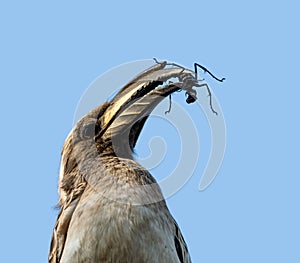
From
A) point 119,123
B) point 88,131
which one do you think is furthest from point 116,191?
point 88,131

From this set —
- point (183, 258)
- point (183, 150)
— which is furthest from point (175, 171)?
point (183, 258)

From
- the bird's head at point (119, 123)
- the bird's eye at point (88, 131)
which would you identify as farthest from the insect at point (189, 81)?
the bird's eye at point (88, 131)

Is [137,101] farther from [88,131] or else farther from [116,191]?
[116,191]

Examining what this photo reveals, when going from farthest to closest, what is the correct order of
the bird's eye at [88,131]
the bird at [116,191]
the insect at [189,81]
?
the bird's eye at [88,131], the insect at [189,81], the bird at [116,191]

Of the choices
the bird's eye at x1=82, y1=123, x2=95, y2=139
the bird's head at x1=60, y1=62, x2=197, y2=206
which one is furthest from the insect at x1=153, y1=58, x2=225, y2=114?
the bird's eye at x1=82, y1=123, x2=95, y2=139

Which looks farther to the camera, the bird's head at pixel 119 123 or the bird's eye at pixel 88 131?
the bird's eye at pixel 88 131

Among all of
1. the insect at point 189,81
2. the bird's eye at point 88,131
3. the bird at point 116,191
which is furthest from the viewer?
the bird's eye at point 88,131

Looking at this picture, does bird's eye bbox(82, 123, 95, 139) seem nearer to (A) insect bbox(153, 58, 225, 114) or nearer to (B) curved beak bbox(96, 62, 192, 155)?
(B) curved beak bbox(96, 62, 192, 155)

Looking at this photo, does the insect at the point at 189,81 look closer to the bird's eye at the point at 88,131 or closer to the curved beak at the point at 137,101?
the curved beak at the point at 137,101

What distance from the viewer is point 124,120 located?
7.78 metres

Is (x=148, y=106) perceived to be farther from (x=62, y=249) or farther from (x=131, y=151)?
(x=62, y=249)

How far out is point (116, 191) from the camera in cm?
702

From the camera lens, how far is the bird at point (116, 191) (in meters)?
6.75

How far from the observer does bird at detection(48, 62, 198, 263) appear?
6.75 m
